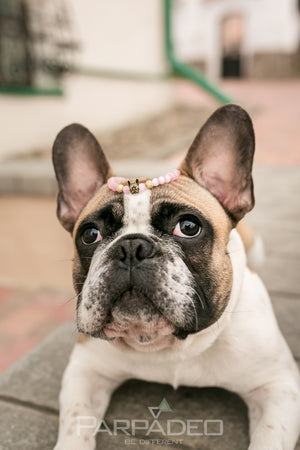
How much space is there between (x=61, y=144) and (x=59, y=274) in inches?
117

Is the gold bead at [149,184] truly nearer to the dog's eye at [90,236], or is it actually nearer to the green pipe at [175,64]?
the dog's eye at [90,236]

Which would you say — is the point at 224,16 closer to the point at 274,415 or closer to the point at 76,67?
the point at 76,67

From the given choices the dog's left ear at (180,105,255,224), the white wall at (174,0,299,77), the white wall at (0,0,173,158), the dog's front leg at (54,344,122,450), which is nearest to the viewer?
the dog's front leg at (54,344,122,450)

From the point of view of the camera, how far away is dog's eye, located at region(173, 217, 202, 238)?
57.1 inches

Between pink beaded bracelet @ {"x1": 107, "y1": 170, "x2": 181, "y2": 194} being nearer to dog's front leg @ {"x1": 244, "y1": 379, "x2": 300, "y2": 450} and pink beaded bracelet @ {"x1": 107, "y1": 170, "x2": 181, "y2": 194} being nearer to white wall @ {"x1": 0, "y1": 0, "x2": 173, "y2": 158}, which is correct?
dog's front leg @ {"x1": 244, "y1": 379, "x2": 300, "y2": 450}

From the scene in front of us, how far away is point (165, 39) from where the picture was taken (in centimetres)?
902

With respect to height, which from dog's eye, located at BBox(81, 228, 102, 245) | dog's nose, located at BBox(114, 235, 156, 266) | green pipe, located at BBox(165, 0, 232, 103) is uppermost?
green pipe, located at BBox(165, 0, 232, 103)

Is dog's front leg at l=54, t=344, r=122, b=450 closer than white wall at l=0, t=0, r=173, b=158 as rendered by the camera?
Yes

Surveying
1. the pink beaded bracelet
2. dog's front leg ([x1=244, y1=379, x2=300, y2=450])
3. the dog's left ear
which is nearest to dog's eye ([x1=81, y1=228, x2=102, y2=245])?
the pink beaded bracelet

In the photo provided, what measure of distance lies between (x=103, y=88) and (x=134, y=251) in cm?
634

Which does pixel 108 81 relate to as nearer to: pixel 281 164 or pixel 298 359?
pixel 281 164

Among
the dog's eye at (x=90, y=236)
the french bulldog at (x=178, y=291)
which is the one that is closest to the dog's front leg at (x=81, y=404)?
the french bulldog at (x=178, y=291)

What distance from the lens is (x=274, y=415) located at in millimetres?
1437

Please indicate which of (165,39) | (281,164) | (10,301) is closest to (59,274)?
(10,301)
